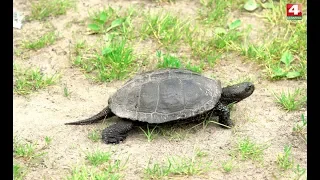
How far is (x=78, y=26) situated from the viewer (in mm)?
7062

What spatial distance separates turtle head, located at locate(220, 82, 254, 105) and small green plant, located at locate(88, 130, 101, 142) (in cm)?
127

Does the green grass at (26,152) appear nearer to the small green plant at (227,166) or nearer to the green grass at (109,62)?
the green grass at (109,62)

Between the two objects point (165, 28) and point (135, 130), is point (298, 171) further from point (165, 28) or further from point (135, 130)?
point (165, 28)

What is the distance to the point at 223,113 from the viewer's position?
17.4ft

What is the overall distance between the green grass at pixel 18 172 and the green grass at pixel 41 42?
2.24m

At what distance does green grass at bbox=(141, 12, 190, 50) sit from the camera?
21.9ft

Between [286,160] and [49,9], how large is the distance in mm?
3934

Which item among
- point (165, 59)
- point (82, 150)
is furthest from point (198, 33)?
point (82, 150)

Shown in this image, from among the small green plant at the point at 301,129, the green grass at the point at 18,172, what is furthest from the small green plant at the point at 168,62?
the green grass at the point at 18,172

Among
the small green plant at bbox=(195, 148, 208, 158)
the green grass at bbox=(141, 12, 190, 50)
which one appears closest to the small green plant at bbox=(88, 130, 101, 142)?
the small green plant at bbox=(195, 148, 208, 158)

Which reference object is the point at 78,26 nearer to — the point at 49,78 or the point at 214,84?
the point at 49,78

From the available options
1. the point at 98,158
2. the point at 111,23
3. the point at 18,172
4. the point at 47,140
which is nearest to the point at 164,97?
the point at 98,158
